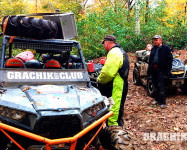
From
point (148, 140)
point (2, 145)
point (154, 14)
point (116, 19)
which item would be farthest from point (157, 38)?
point (154, 14)

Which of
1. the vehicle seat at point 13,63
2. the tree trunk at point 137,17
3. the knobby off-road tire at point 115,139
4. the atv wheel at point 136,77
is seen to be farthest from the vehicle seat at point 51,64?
the tree trunk at point 137,17

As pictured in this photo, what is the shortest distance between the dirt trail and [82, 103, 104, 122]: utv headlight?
61.6 inches

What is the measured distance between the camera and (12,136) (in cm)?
232

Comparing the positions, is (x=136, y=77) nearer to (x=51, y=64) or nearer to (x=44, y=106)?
(x=51, y=64)

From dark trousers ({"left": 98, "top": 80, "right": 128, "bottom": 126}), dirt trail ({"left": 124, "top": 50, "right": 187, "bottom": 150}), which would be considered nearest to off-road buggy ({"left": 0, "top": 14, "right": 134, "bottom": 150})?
dark trousers ({"left": 98, "top": 80, "right": 128, "bottom": 126})

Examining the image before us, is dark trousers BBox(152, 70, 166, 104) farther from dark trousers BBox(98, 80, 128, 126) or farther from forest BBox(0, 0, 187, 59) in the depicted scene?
forest BBox(0, 0, 187, 59)

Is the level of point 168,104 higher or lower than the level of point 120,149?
lower

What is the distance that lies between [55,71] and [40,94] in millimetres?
844

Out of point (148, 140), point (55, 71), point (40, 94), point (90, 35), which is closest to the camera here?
point (40, 94)

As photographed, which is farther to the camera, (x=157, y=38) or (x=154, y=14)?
(x=154, y=14)

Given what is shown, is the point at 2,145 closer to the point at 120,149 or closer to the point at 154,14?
the point at 120,149

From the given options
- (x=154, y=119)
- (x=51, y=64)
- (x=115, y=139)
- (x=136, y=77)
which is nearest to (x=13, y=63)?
(x=51, y=64)

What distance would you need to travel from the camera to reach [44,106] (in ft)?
7.63

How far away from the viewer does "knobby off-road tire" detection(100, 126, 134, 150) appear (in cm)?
280
